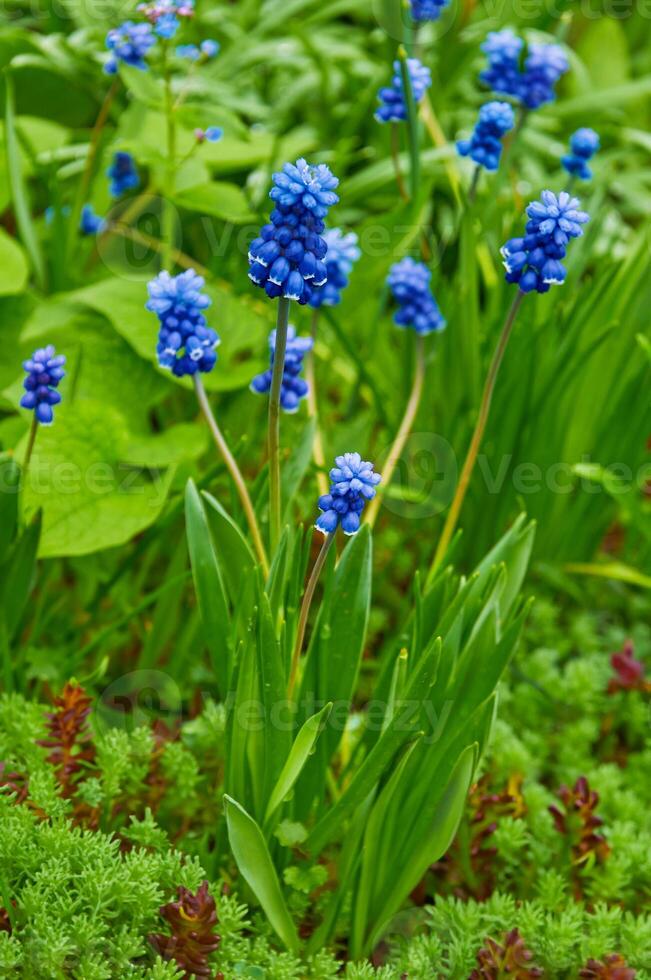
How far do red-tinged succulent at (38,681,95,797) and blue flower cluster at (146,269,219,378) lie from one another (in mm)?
606

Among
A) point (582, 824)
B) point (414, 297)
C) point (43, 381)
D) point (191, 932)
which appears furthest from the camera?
point (414, 297)

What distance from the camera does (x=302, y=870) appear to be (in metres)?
1.90

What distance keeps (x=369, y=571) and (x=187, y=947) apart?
64 cm

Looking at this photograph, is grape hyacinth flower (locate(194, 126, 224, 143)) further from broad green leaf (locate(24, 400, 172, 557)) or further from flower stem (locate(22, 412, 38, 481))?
flower stem (locate(22, 412, 38, 481))

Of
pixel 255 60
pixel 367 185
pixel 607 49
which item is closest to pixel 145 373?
pixel 367 185

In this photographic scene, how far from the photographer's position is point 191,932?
1.63 meters

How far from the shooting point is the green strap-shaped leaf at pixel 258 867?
1669mm

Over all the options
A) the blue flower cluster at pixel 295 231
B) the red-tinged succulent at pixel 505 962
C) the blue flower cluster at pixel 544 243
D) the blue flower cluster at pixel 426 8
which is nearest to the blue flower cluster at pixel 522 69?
the blue flower cluster at pixel 426 8

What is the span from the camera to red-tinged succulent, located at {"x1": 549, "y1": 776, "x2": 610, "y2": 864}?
6.85 feet

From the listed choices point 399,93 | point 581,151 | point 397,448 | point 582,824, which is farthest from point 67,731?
point 581,151

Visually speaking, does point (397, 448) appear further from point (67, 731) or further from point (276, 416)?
point (67, 731)

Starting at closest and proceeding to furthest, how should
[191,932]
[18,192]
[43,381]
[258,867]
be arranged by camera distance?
1. [191,932]
2. [258,867]
3. [43,381]
4. [18,192]

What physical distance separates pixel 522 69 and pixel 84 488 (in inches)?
55.2

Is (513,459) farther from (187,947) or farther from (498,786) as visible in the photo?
(187,947)
